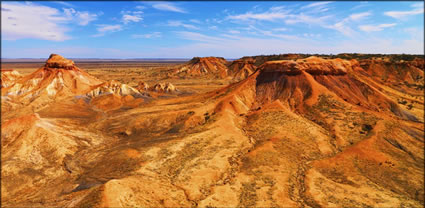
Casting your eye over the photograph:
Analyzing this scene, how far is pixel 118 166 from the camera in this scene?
30.8 meters

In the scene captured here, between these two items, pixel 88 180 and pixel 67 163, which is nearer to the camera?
pixel 88 180

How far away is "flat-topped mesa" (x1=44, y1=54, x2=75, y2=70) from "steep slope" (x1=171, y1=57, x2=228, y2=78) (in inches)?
2893

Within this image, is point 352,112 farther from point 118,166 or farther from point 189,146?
point 118,166

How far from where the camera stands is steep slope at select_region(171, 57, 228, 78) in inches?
5728

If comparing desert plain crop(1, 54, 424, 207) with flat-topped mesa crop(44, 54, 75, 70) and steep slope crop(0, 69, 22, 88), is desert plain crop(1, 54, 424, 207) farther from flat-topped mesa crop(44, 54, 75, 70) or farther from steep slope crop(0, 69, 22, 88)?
flat-topped mesa crop(44, 54, 75, 70)

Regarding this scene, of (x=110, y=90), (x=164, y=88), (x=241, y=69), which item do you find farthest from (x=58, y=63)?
(x=241, y=69)

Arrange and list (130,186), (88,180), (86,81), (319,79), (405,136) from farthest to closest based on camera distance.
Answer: (86,81) → (319,79) → (405,136) → (88,180) → (130,186)

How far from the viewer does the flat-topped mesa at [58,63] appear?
75875 mm

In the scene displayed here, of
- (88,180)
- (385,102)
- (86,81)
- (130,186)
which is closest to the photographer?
(130,186)

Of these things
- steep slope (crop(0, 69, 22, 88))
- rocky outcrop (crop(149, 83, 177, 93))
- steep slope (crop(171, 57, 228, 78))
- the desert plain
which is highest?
steep slope (crop(171, 57, 228, 78))

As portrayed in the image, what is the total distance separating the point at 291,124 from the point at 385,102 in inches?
903

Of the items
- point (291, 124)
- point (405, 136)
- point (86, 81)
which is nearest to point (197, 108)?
point (291, 124)

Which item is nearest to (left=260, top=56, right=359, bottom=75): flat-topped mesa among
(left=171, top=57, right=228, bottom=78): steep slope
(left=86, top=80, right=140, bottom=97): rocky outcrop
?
(left=86, top=80, right=140, bottom=97): rocky outcrop

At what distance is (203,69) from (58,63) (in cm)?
8663
